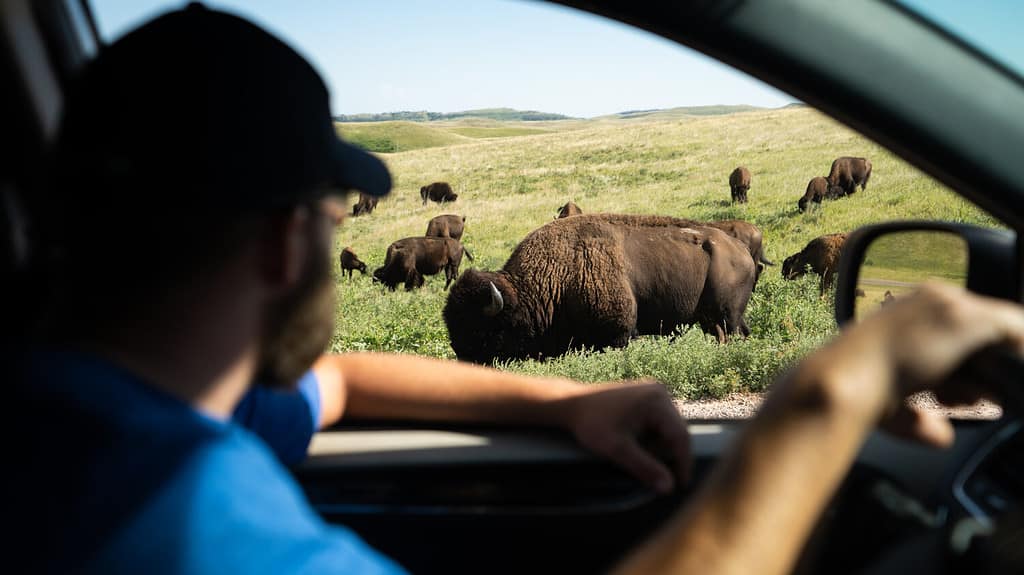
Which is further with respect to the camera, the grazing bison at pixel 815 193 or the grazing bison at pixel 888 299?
the grazing bison at pixel 815 193

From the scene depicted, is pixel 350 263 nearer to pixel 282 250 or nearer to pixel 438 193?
pixel 438 193

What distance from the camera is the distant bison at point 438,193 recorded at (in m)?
30.1

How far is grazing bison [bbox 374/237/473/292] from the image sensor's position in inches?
638

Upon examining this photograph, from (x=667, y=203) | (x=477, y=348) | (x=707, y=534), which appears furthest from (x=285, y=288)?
(x=667, y=203)

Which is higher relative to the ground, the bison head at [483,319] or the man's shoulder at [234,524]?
the man's shoulder at [234,524]

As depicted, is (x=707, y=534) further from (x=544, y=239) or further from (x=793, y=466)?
(x=544, y=239)

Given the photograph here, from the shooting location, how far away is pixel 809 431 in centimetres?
84

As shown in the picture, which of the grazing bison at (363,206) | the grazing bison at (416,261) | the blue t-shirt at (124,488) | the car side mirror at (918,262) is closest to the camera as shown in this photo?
the blue t-shirt at (124,488)

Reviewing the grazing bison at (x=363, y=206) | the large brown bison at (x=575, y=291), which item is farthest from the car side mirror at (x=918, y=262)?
the grazing bison at (x=363, y=206)

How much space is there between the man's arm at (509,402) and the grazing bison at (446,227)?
19646 mm

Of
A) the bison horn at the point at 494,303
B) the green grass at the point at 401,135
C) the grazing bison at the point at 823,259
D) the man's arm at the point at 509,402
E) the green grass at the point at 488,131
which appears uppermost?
the man's arm at the point at 509,402

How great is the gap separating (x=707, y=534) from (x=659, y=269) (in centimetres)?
1023

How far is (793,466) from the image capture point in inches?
33.3

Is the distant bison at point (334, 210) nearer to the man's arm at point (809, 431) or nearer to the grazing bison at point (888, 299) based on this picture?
the man's arm at point (809, 431)
